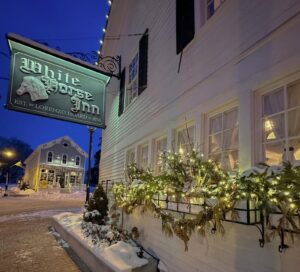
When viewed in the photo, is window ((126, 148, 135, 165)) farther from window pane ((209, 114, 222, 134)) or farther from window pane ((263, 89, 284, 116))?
window pane ((263, 89, 284, 116))

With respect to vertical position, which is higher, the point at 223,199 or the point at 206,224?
the point at 223,199

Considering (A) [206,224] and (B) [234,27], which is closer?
(A) [206,224]

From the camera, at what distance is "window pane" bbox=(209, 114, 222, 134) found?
3.87 metres

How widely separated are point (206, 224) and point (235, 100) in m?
1.60

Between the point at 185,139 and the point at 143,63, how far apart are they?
3.17m

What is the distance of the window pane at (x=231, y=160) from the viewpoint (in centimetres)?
345

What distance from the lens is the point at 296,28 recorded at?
8.81 feet

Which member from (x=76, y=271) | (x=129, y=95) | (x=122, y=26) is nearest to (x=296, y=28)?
(x=76, y=271)

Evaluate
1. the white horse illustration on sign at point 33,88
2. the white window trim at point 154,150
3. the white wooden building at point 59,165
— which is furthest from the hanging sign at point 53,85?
the white wooden building at point 59,165

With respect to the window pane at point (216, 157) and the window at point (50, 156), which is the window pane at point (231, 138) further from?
the window at point (50, 156)

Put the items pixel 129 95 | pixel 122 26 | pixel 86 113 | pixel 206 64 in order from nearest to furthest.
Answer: pixel 206 64, pixel 86 113, pixel 129 95, pixel 122 26

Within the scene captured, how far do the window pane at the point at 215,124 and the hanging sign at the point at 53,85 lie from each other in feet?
11.9

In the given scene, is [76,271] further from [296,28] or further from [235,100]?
[296,28]

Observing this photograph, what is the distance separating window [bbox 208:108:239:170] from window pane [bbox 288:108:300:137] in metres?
0.80
